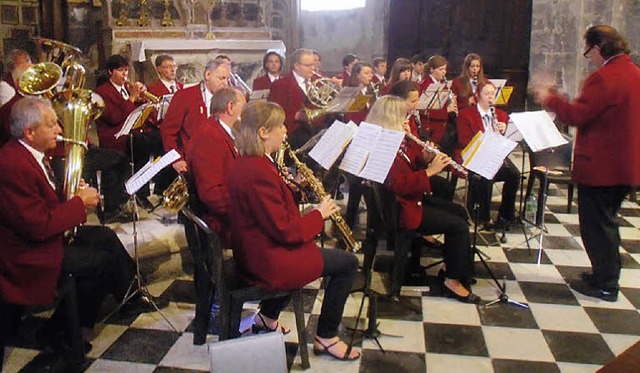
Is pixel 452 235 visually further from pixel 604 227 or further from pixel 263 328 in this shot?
pixel 263 328

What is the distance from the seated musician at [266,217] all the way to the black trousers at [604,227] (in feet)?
6.60

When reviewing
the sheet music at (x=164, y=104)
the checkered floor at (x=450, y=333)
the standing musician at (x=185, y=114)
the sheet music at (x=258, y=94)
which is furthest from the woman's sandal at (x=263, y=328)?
the sheet music at (x=258, y=94)

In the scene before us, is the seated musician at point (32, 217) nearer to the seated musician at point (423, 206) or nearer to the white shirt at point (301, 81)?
the seated musician at point (423, 206)

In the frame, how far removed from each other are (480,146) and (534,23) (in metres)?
5.74

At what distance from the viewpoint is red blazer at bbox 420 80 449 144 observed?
602 centimetres

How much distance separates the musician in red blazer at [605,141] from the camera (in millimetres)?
3998

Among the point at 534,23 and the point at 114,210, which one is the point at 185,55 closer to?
the point at 114,210

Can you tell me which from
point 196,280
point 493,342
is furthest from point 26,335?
point 493,342

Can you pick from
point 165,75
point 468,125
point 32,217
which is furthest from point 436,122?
point 32,217

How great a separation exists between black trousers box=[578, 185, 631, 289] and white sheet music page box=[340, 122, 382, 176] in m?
1.73

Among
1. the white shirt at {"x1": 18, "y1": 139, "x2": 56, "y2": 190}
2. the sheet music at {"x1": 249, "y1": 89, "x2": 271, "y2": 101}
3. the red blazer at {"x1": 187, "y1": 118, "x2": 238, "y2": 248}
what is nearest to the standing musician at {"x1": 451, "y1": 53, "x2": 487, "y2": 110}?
the sheet music at {"x1": 249, "y1": 89, "x2": 271, "y2": 101}

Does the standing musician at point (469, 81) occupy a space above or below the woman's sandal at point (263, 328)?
above

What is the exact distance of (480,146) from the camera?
12.9 ft

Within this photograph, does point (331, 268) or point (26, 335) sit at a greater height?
point (331, 268)
